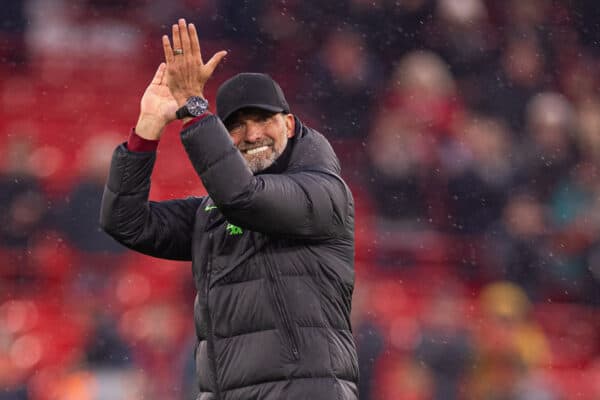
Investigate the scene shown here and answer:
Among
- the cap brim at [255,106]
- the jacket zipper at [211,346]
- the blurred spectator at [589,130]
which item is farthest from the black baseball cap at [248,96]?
the blurred spectator at [589,130]

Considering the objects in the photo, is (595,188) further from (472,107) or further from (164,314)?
(164,314)

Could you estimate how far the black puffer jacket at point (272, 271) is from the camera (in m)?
1.87

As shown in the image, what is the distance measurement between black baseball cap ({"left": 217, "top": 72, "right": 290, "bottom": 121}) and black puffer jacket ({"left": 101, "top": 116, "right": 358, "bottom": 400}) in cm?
9

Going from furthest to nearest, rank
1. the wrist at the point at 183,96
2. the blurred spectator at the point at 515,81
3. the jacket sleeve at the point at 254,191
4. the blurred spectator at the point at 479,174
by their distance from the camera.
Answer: the blurred spectator at the point at 515,81 < the blurred spectator at the point at 479,174 < the wrist at the point at 183,96 < the jacket sleeve at the point at 254,191

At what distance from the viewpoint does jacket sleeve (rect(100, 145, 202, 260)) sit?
6.89 feet

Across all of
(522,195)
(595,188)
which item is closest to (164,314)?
(522,195)

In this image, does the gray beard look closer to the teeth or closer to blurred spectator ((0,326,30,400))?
the teeth

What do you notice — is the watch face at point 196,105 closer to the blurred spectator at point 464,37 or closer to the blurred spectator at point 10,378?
the blurred spectator at point 10,378

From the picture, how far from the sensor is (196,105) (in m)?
1.93

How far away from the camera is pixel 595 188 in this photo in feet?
19.6

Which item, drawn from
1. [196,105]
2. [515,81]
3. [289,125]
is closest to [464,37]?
[515,81]

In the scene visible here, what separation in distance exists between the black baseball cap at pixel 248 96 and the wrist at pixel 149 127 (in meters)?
0.12

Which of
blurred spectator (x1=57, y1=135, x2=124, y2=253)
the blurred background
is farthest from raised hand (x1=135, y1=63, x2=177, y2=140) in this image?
blurred spectator (x1=57, y1=135, x2=124, y2=253)

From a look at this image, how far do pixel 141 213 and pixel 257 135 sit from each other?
1.01 ft
